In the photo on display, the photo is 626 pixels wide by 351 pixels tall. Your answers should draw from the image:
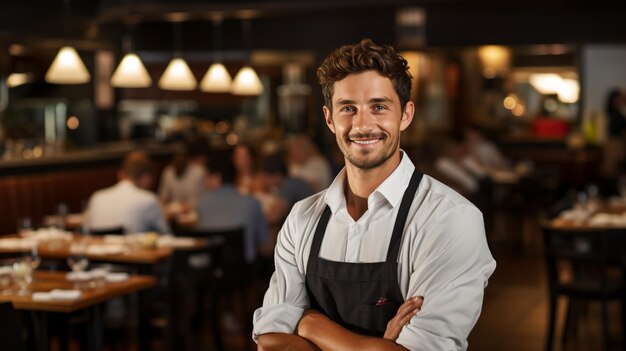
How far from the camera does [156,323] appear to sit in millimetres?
6934

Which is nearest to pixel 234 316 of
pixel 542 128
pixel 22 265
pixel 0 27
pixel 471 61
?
pixel 22 265

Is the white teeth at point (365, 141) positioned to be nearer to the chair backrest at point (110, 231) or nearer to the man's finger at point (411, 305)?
the man's finger at point (411, 305)

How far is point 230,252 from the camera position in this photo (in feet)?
25.2

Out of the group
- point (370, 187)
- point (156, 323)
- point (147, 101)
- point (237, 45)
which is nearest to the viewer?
point (370, 187)

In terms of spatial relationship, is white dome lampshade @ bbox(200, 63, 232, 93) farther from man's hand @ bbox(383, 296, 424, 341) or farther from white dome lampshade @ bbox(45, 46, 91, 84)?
man's hand @ bbox(383, 296, 424, 341)

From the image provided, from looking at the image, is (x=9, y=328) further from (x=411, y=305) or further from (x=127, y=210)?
(x=127, y=210)

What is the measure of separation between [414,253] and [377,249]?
0.35ft

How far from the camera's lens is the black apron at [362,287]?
8.54 feet

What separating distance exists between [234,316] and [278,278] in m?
5.87

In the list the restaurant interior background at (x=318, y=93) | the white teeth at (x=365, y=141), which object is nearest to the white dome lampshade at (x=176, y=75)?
the restaurant interior background at (x=318, y=93)

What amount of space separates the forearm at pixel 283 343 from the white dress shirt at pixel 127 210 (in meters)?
5.24

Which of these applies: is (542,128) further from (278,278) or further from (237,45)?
(278,278)

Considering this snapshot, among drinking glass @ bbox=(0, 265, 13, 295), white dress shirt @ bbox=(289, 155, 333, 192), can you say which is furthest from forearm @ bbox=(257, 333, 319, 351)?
white dress shirt @ bbox=(289, 155, 333, 192)

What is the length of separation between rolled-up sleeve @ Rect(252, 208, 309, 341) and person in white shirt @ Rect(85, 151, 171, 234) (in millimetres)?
5163
